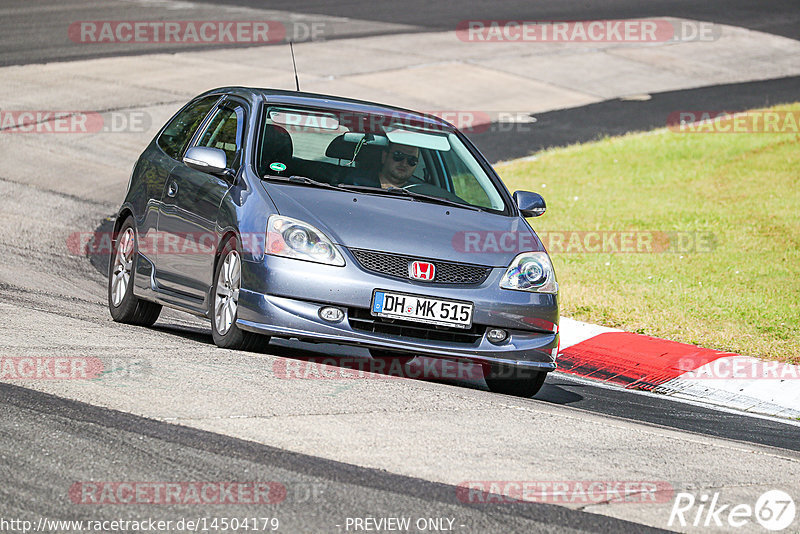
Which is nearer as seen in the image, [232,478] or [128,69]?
[232,478]

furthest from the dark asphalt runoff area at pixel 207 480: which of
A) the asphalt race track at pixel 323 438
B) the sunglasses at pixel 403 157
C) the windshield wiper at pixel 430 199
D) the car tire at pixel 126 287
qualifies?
the car tire at pixel 126 287

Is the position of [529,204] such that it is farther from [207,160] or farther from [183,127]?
[183,127]

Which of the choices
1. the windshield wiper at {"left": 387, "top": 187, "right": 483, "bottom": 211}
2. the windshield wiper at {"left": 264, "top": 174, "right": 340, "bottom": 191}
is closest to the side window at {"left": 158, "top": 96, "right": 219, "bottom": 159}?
the windshield wiper at {"left": 264, "top": 174, "right": 340, "bottom": 191}

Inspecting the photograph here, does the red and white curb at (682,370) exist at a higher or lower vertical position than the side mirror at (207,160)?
lower

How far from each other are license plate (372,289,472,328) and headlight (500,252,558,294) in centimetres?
40

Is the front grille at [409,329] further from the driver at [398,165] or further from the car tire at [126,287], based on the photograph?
the car tire at [126,287]

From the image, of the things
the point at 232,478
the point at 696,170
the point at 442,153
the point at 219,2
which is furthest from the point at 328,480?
the point at 219,2

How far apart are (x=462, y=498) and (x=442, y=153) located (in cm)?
419

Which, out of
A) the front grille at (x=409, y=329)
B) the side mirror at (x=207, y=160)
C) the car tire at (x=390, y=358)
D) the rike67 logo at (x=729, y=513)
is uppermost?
the side mirror at (x=207, y=160)

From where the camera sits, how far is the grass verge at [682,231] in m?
10.8

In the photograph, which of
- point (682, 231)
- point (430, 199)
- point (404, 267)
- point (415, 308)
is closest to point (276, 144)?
point (430, 199)

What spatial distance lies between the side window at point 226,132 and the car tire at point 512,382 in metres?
2.08

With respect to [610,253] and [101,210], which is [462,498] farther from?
[101,210]

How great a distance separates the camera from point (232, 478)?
16.0 feet
